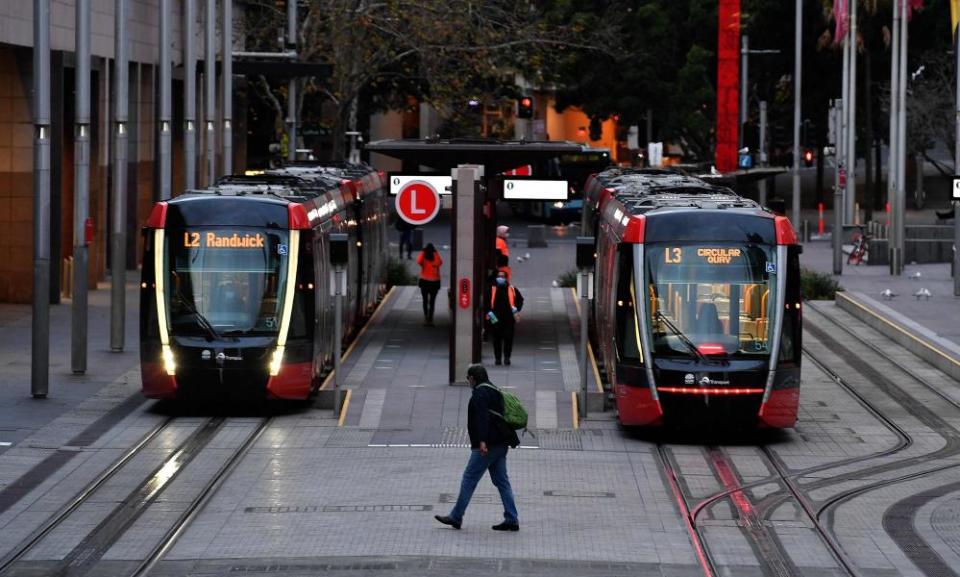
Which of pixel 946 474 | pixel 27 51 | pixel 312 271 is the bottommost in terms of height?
pixel 946 474

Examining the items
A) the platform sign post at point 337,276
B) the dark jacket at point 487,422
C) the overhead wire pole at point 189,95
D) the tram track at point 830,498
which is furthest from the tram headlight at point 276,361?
the overhead wire pole at point 189,95

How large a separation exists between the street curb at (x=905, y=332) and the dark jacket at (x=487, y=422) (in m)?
13.6

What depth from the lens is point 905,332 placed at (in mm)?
32188

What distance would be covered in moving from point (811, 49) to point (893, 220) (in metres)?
28.2

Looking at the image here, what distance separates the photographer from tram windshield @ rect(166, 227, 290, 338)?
74.4ft

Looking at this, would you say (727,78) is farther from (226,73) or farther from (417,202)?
Answer: (417,202)

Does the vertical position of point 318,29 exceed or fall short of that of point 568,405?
it exceeds it

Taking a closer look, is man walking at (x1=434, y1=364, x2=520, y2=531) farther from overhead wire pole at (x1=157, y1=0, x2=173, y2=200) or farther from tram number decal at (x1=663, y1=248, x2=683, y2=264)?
overhead wire pole at (x1=157, y1=0, x2=173, y2=200)

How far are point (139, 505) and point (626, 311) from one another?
21.6 feet

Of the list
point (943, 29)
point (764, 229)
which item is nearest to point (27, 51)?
point (764, 229)

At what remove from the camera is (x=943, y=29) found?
229 ft

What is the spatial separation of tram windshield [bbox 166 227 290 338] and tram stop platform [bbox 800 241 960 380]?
35.9 ft

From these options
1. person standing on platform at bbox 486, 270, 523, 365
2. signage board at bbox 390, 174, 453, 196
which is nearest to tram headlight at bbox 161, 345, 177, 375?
person standing on platform at bbox 486, 270, 523, 365

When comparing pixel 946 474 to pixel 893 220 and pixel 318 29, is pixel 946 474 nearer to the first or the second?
pixel 893 220
